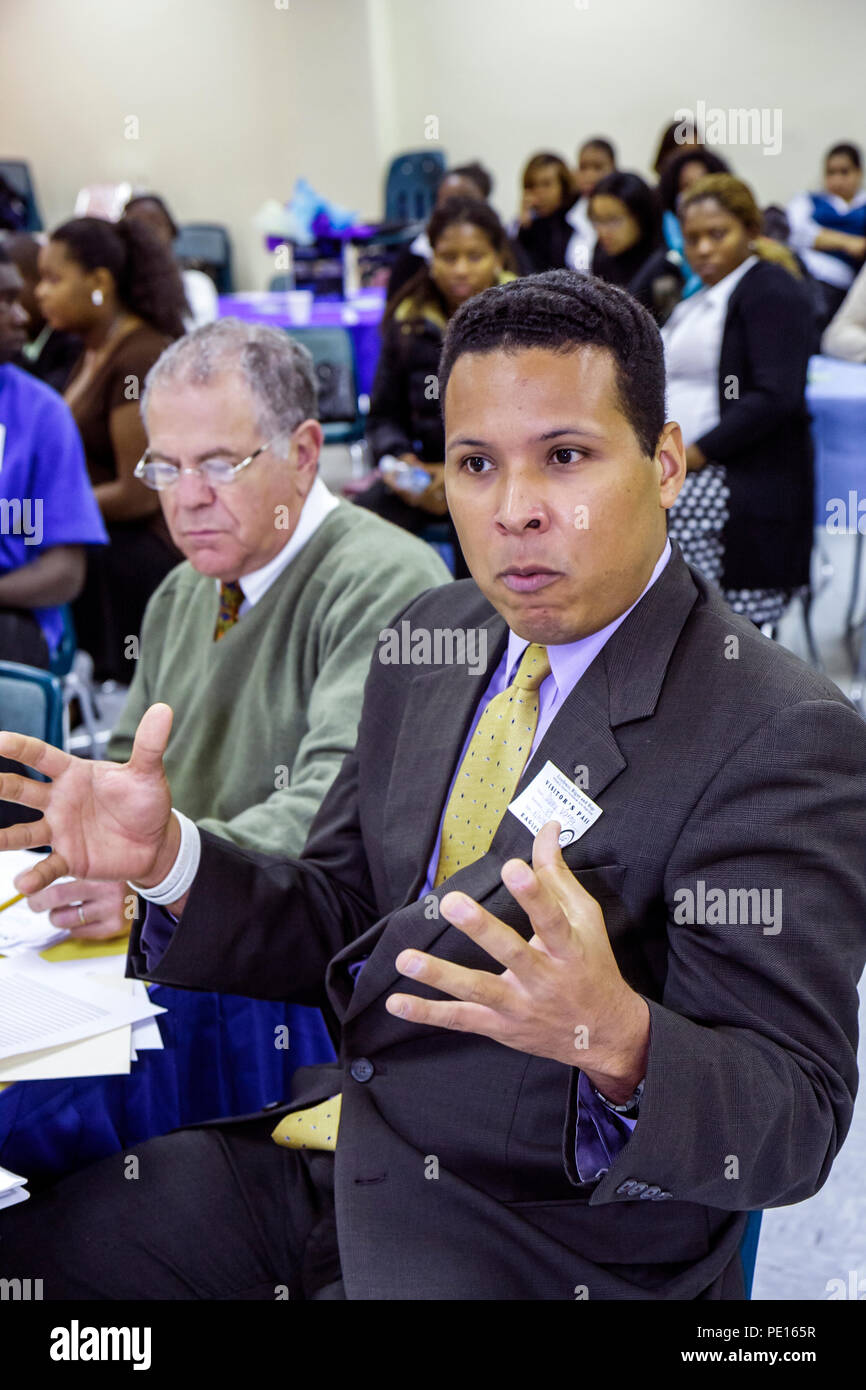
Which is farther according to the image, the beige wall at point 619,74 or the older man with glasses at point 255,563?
the beige wall at point 619,74

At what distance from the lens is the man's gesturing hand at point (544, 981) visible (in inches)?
36.1

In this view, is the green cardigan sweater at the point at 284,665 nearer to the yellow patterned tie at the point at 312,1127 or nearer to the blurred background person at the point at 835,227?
the yellow patterned tie at the point at 312,1127

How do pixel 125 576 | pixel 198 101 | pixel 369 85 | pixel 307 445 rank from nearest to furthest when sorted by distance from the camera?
pixel 307 445 → pixel 125 576 → pixel 369 85 → pixel 198 101

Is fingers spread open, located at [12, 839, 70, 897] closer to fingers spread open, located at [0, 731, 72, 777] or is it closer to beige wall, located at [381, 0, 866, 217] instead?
fingers spread open, located at [0, 731, 72, 777]

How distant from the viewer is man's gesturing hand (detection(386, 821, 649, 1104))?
917 millimetres

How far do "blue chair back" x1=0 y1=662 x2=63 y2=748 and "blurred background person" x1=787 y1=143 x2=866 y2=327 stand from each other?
4944 mm

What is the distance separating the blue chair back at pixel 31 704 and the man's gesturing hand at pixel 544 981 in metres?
1.29

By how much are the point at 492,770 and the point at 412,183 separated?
9.56 meters

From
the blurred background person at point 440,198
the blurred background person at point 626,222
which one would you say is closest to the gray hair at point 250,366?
the blurred background person at point 440,198

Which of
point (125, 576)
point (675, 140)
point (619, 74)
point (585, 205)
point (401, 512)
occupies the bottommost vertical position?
point (125, 576)

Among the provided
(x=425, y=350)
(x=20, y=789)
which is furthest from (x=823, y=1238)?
(x=425, y=350)

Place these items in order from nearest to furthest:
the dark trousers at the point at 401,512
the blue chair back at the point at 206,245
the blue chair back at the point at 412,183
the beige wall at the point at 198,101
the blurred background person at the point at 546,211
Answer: the dark trousers at the point at 401,512 < the blurred background person at the point at 546,211 < the blue chair back at the point at 412,183 < the beige wall at the point at 198,101 < the blue chair back at the point at 206,245

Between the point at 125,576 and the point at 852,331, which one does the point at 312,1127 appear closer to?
the point at 125,576

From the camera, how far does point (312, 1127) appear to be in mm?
1431
